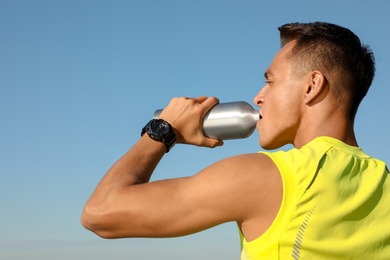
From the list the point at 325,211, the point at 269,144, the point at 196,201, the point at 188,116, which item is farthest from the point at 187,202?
the point at 188,116

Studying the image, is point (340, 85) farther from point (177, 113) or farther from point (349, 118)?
point (177, 113)

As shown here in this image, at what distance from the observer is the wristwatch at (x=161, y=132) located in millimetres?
4047

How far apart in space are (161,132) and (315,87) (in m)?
1.01

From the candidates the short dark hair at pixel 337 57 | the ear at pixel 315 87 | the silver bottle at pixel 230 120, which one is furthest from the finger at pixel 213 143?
the ear at pixel 315 87

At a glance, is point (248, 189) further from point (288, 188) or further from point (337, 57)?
point (337, 57)

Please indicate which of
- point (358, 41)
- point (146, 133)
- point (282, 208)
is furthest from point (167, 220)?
point (358, 41)

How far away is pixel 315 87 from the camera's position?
12.3 feet

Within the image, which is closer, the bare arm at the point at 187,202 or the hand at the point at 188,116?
the bare arm at the point at 187,202

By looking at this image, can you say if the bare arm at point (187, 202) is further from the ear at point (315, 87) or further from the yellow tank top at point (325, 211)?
the ear at point (315, 87)

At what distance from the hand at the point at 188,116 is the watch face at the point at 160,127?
9cm

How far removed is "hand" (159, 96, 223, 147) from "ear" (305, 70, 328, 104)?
90 centimetres

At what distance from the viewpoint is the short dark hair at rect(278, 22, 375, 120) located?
153 inches

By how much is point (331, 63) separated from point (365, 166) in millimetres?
751

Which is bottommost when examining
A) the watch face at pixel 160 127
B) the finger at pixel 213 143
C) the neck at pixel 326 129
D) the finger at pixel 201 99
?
the neck at pixel 326 129
